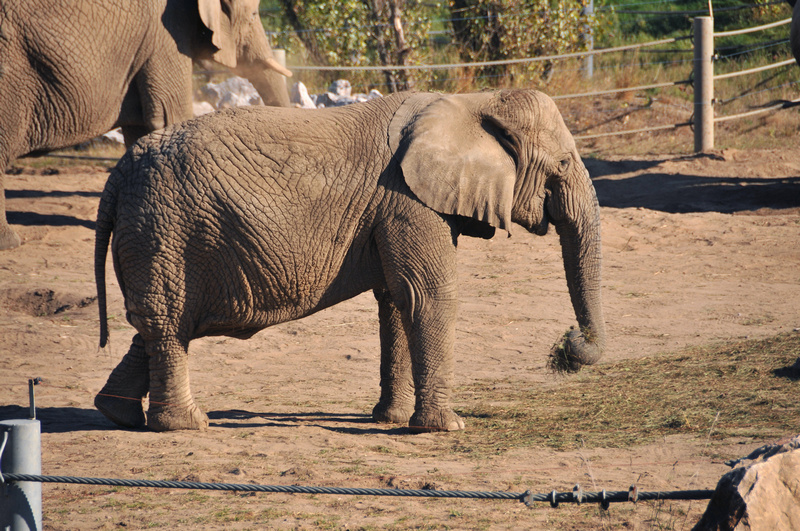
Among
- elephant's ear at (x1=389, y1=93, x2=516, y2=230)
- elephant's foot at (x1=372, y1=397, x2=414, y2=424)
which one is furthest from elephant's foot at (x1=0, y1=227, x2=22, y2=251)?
elephant's ear at (x1=389, y1=93, x2=516, y2=230)

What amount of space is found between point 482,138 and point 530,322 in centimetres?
300

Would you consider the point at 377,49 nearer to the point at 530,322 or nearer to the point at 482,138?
the point at 530,322

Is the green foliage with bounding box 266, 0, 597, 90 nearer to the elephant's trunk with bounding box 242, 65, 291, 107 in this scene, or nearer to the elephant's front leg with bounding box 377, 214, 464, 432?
the elephant's trunk with bounding box 242, 65, 291, 107

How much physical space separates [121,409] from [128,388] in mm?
131

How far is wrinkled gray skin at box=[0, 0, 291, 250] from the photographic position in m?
8.40

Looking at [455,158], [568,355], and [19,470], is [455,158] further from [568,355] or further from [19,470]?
[19,470]

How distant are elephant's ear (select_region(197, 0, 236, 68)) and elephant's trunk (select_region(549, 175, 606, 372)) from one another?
4.84 metres

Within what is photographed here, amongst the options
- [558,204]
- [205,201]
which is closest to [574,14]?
[558,204]

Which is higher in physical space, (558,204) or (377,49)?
(377,49)

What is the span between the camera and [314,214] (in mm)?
5141

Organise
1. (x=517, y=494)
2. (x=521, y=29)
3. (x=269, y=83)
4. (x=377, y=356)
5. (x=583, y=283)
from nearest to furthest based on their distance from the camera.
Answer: (x=517, y=494)
(x=583, y=283)
(x=377, y=356)
(x=269, y=83)
(x=521, y=29)

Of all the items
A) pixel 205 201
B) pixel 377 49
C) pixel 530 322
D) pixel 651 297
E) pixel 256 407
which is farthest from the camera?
pixel 377 49

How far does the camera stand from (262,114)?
5215 mm

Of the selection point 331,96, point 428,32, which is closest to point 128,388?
point 331,96
